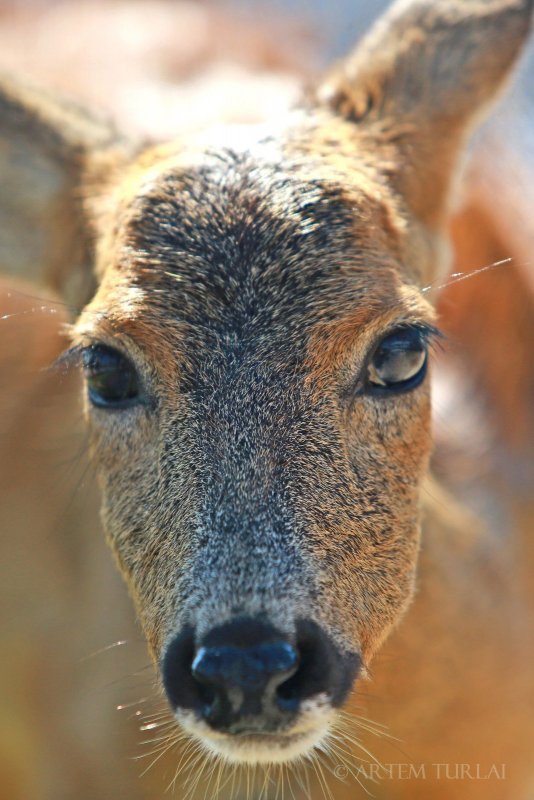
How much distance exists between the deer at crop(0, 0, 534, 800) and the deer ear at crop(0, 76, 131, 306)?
2cm

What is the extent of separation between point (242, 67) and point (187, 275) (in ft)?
16.9

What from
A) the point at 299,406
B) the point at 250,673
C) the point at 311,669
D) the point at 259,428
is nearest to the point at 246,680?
the point at 250,673

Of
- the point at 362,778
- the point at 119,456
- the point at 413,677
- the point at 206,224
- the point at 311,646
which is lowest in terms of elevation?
the point at 362,778

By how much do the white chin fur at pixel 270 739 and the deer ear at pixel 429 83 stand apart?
2.27 m

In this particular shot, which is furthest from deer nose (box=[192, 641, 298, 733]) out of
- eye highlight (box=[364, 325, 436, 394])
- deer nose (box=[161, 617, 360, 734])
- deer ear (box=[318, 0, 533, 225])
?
deer ear (box=[318, 0, 533, 225])

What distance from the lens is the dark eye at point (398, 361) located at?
3680 mm

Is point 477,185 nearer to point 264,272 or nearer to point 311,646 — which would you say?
point 264,272

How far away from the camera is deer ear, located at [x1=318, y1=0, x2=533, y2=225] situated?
4.68 meters

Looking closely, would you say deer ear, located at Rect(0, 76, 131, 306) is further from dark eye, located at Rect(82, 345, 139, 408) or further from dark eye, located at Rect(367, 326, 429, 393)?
dark eye, located at Rect(367, 326, 429, 393)

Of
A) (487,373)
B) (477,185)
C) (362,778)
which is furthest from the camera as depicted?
(477,185)

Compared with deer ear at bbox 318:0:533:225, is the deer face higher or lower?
lower

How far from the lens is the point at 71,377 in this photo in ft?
18.3

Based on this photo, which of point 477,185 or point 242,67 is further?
point 242,67

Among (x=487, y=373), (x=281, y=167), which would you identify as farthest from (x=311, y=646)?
(x=487, y=373)
